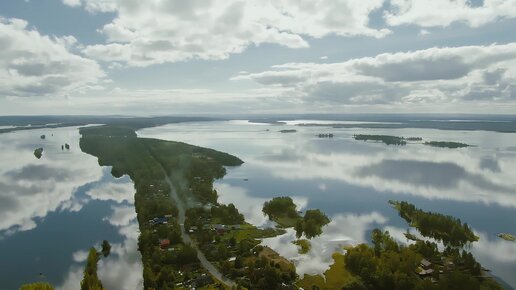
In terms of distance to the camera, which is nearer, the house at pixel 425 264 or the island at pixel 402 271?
the island at pixel 402 271

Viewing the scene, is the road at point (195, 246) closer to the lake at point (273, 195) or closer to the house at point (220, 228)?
the house at point (220, 228)

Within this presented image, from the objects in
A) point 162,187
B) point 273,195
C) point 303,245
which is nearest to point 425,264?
point 303,245

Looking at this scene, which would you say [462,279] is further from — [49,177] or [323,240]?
[49,177]

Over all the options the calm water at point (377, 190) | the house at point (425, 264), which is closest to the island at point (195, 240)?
the calm water at point (377, 190)

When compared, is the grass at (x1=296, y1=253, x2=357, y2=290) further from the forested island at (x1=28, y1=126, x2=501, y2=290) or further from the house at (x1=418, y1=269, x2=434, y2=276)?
the house at (x1=418, y1=269, x2=434, y2=276)

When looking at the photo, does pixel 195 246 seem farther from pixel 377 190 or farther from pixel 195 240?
pixel 377 190
